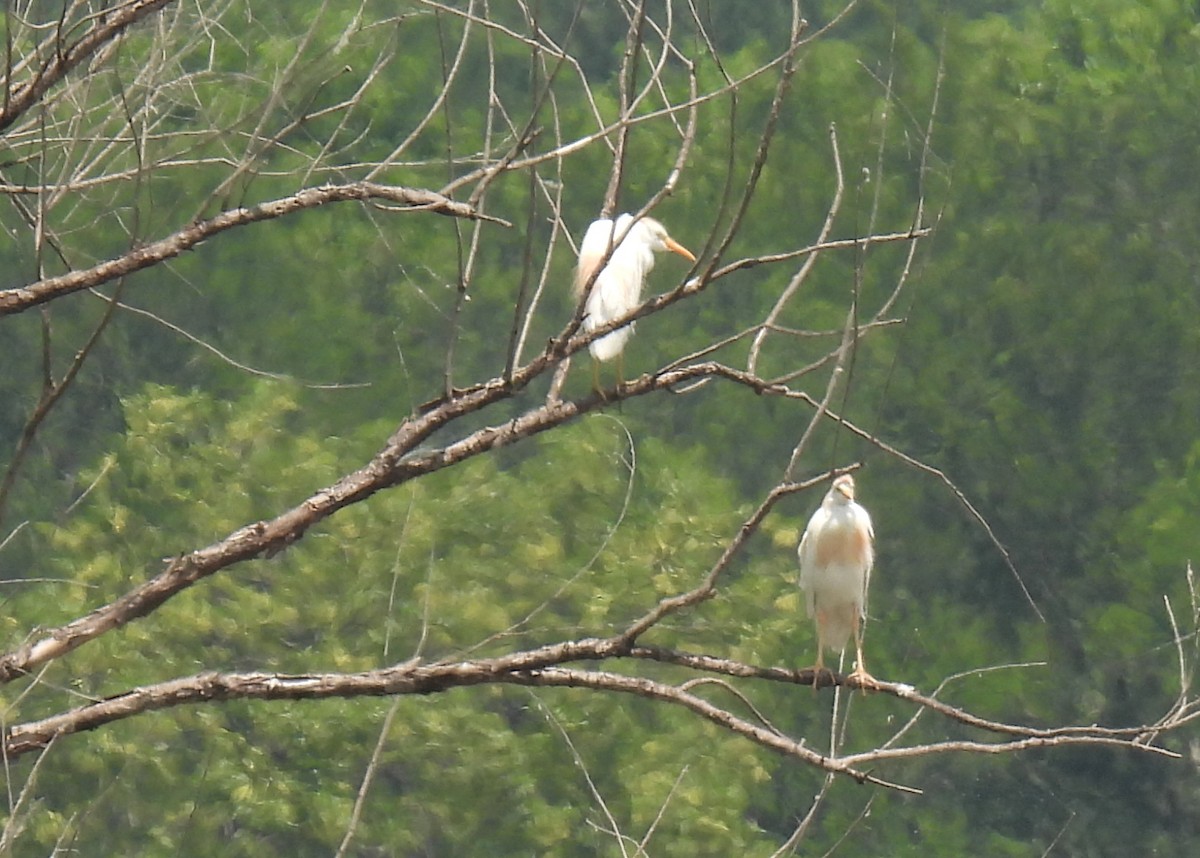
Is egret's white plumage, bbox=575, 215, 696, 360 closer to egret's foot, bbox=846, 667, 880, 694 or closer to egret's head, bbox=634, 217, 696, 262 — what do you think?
egret's head, bbox=634, 217, 696, 262

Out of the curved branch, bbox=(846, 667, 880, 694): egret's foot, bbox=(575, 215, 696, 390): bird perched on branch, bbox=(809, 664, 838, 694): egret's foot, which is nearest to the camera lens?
the curved branch

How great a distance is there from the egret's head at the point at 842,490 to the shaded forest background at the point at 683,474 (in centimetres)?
738

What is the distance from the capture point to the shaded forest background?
13562mm

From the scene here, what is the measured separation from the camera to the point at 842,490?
224 inches

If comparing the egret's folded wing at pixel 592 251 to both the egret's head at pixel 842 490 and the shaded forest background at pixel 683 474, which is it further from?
the shaded forest background at pixel 683 474

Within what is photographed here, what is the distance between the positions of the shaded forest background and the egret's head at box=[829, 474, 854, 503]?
291 inches

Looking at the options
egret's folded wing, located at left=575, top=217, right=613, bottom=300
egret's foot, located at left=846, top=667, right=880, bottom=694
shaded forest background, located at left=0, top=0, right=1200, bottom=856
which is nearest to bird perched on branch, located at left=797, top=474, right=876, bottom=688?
egret's folded wing, located at left=575, top=217, right=613, bottom=300

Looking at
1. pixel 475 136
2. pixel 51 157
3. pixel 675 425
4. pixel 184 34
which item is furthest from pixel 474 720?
pixel 184 34

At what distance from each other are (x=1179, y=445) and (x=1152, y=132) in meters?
2.55

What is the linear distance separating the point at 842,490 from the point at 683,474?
31.2 ft

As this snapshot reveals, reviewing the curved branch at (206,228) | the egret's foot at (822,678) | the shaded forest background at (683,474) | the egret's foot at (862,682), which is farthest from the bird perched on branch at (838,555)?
the shaded forest background at (683,474)

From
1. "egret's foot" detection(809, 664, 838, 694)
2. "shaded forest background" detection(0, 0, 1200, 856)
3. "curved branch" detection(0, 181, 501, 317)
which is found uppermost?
"curved branch" detection(0, 181, 501, 317)

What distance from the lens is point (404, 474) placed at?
3.42m

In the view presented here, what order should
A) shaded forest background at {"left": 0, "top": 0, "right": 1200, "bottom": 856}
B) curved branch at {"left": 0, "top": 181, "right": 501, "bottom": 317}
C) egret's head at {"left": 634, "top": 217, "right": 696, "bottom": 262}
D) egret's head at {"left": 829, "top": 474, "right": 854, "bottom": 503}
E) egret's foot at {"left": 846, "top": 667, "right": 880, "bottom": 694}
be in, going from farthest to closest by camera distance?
shaded forest background at {"left": 0, "top": 0, "right": 1200, "bottom": 856}, egret's head at {"left": 634, "top": 217, "right": 696, "bottom": 262}, egret's head at {"left": 829, "top": 474, "right": 854, "bottom": 503}, egret's foot at {"left": 846, "top": 667, "right": 880, "bottom": 694}, curved branch at {"left": 0, "top": 181, "right": 501, "bottom": 317}
